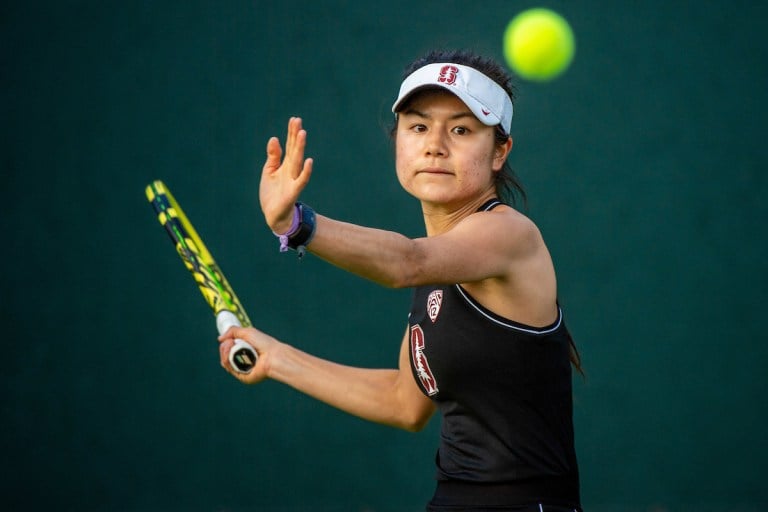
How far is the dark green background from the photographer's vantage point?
4.77 metres

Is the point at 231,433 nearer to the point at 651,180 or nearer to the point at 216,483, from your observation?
the point at 216,483

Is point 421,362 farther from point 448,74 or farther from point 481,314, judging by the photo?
point 448,74

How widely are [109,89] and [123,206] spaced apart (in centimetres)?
56

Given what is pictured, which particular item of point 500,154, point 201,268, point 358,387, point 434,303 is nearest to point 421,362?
point 434,303

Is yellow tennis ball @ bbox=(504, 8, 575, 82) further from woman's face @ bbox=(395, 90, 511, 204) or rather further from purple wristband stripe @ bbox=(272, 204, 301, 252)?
purple wristband stripe @ bbox=(272, 204, 301, 252)

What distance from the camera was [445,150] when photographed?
235 centimetres

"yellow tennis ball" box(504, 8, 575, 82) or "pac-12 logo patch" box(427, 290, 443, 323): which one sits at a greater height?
"yellow tennis ball" box(504, 8, 575, 82)

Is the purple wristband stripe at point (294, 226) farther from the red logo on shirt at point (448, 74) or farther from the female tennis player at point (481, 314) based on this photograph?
the red logo on shirt at point (448, 74)

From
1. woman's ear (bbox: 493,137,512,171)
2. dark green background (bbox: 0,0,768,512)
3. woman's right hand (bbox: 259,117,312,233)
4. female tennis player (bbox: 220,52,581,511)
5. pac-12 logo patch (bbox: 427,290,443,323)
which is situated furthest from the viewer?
dark green background (bbox: 0,0,768,512)

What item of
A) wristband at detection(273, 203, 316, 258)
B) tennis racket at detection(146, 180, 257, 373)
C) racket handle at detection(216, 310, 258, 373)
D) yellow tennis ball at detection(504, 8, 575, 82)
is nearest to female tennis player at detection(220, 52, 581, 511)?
wristband at detection(273, 203, 316, 258)

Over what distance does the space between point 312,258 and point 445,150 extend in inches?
102

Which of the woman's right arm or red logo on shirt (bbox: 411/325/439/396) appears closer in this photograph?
red logo on shirt (bbox: 411/325/439/396)

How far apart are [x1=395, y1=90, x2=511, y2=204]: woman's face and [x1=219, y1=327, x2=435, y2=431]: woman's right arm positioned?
0.51 m

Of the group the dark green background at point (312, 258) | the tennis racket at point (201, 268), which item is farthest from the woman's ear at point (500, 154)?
the dark green background at point (312, 258)
